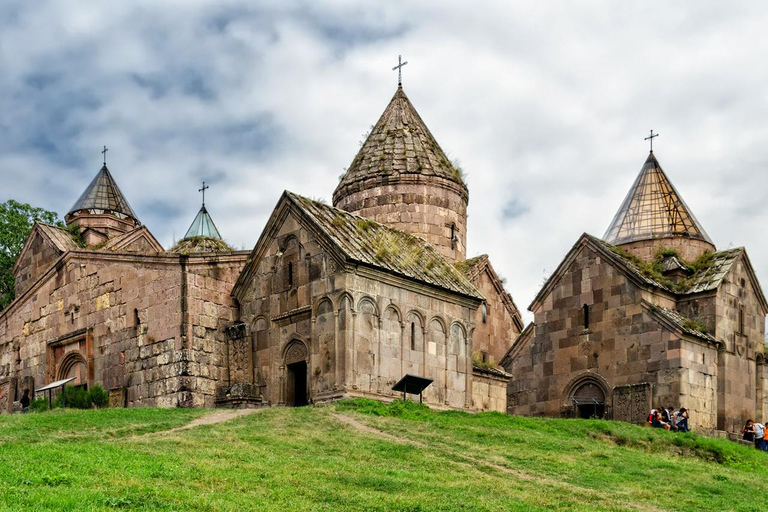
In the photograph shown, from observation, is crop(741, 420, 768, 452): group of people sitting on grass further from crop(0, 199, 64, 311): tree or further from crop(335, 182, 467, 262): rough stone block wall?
crop(0, 199, 64, 311): tree

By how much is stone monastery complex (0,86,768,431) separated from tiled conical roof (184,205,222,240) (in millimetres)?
5954

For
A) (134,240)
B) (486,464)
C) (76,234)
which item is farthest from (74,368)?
(486,464)

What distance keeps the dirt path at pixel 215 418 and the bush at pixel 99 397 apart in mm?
4578

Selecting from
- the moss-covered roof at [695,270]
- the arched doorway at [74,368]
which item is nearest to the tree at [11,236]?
the arched doorway at [74,368]

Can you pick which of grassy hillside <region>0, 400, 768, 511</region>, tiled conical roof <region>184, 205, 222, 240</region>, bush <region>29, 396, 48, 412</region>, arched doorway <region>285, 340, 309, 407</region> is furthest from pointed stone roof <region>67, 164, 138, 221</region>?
grassy hillside <region>0, 400, 768, 511</region>

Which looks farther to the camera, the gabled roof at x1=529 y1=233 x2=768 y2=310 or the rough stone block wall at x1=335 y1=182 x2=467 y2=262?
the rough stone block wall at x1=335 y1=182 x2=467 y2=262

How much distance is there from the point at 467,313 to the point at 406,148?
556 centimetres

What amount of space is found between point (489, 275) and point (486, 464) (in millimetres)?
12917

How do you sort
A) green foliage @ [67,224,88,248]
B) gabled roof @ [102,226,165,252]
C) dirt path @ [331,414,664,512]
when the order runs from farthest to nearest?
green foliage @ [67,224,88,248] < gabled roof @ [102,226,165,252] < dirt path @ [331,414,664,512]

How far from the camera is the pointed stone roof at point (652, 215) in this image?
2703 centimetres

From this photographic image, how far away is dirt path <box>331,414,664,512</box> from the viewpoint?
47.3 ft

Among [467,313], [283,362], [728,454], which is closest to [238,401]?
[283,362]

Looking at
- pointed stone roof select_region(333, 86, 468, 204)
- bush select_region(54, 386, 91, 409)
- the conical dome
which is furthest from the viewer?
pointed stone roof select_region(333, 86, 468, 204)

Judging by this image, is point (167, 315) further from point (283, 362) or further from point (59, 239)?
point (59, 239)
